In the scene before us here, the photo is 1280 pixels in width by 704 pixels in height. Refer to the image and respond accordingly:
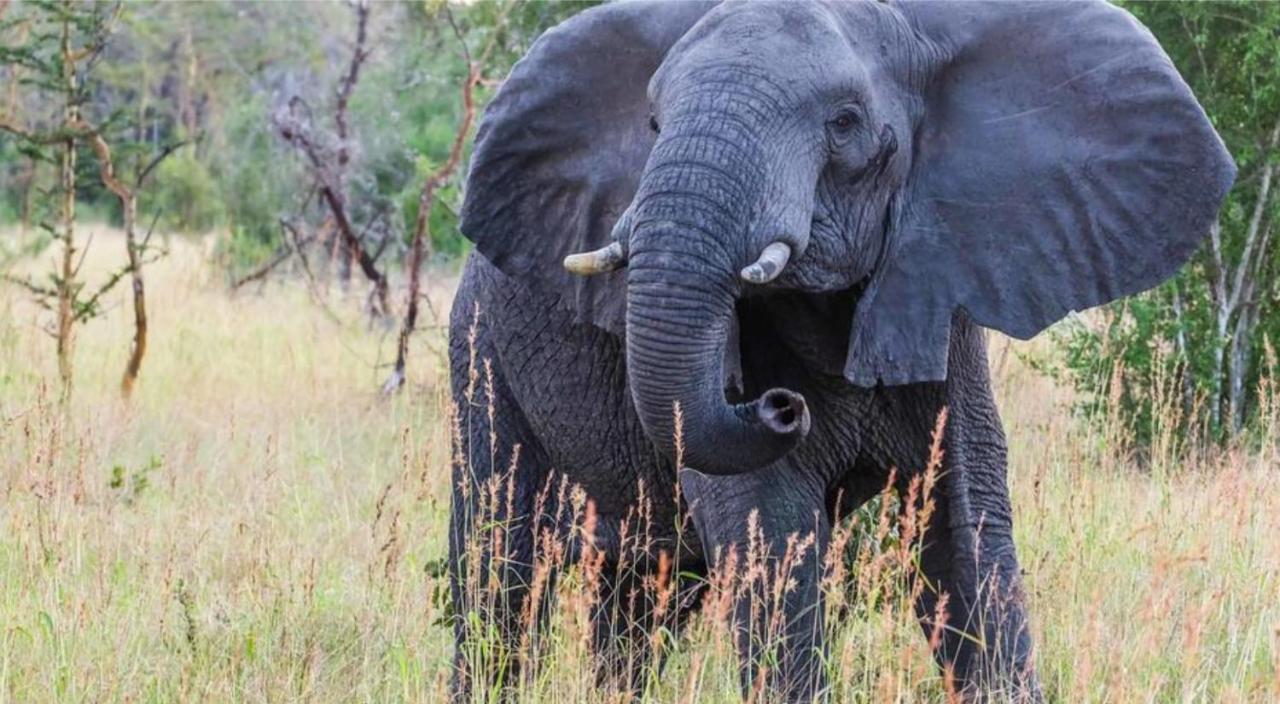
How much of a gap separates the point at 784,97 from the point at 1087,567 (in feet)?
7.63

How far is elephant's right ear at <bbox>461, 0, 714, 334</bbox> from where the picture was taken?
14.9ft

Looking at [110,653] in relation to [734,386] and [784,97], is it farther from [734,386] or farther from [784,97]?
[784,97]

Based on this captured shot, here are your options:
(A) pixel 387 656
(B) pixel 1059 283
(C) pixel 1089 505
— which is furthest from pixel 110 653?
(C) pixel 1089 505

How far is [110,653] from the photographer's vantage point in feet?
16.1

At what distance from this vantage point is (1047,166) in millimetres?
4434

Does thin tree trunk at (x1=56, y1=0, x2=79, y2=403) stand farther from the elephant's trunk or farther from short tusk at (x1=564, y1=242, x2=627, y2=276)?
the elephant's trunk

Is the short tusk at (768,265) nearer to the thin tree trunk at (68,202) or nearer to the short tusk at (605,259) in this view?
the short tusk at (605,259)

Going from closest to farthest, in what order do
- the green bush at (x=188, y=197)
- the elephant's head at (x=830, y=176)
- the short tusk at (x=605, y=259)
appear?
the elephant's head at (x=830, y=176) < the short tusk at (x=605, y=259) < the green bush at (x=188, y=197)

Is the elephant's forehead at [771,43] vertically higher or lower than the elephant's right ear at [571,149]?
higher

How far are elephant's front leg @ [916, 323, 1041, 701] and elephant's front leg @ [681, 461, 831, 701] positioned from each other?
32 centimetres

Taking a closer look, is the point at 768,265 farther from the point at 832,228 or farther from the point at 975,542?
the point at 975,542

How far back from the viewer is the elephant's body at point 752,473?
4449mm

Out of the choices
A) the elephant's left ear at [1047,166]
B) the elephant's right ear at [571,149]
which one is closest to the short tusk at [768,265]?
the elephant's left ear at [1047,166]

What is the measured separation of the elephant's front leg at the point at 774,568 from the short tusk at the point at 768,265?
70 centimetres
